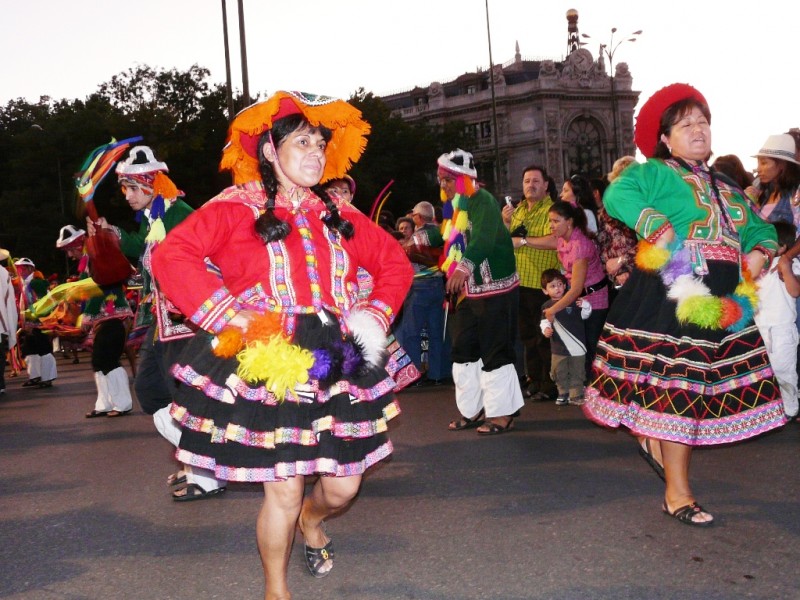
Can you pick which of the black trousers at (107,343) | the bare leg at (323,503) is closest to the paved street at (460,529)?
the bare leg at (323,503)

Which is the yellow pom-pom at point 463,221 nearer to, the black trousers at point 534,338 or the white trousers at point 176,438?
the black trousers at point 534,338

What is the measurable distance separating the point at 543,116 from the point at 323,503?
104 metres

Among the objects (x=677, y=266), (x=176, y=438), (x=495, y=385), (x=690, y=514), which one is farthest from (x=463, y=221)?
(x=690, y=514)

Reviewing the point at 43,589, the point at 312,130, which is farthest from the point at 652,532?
the point at 43,589

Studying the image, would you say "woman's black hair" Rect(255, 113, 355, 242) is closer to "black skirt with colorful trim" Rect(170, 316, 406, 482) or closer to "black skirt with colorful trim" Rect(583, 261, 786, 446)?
"black skirt with colorful trim" Rect(170, 316, 406, 482)

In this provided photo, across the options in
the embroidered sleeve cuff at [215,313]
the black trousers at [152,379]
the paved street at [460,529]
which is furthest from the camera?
the black trousers at [152,379]

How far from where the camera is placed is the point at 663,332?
5238mm

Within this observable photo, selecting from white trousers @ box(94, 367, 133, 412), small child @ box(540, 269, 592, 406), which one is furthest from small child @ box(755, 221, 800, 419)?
white trousers @ box(94, 367, 133, 412)

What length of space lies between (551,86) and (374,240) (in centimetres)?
10477

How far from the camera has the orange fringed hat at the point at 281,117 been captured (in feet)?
14.1

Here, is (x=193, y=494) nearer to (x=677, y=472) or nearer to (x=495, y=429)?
(x=495, y=429)

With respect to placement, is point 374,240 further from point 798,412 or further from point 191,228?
point 798,412

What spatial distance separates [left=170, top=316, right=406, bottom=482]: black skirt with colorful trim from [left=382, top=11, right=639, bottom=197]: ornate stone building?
99.5 m

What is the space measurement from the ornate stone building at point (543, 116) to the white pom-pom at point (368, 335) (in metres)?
99.3
